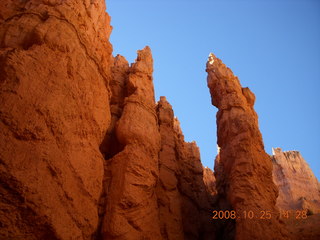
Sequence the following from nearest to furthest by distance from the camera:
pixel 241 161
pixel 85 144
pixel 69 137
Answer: pixel 69 137
pixel 85 144
pixel 241 161

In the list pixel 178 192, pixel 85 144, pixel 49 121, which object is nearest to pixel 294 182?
pixel 178 192

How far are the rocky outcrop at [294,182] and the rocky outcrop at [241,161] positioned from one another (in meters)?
17.7

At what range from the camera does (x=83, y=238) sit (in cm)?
793

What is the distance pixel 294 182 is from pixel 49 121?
3772 cm

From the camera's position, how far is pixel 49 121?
7672 millimetres

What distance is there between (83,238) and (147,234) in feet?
10.2

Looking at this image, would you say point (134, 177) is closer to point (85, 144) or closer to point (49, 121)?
point (85, 144)

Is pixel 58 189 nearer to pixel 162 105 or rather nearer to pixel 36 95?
pixel 36 95

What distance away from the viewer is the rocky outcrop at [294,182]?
111ft

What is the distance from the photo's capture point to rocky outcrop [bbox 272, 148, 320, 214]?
1329 inches

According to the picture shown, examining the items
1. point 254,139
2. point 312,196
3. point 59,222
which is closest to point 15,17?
point 59,222

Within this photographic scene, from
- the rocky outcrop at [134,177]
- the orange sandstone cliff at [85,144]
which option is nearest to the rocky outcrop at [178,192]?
the orange sandstone cliff at [85,144]

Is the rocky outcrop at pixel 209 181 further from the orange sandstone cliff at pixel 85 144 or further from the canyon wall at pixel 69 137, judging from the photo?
the canyon wall at pixel 69 137

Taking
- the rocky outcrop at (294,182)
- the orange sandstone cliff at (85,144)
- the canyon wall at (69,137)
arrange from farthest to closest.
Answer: the rocky outcrop at (294,182) < the orange sandstone cliff at (85,144) < the canyon wall at (69,137)
